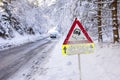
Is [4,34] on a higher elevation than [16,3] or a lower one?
lower

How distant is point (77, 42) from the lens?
6395 mm

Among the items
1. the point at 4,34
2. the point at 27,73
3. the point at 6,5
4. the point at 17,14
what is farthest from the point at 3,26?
the point at 27,73

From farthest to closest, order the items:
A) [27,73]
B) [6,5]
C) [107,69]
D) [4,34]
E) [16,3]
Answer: [16,3]
[6,5]
[4,34]
[27,73]
[107,69]

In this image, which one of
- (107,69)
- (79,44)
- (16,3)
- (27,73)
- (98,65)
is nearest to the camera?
(79,44)

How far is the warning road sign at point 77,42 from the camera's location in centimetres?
638

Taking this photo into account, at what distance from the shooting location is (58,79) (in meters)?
8.43

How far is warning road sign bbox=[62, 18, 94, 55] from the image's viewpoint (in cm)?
638

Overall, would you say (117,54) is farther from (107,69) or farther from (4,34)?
(4,34)

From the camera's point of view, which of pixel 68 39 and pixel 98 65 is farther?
pixel 98 65

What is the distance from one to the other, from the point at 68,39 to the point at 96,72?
2609mm

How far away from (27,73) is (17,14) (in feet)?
124

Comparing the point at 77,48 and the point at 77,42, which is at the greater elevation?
the point at 77,42

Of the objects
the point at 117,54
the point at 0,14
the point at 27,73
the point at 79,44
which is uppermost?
the point at 0,14

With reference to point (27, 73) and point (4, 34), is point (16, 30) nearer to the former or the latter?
point (4, 34)
